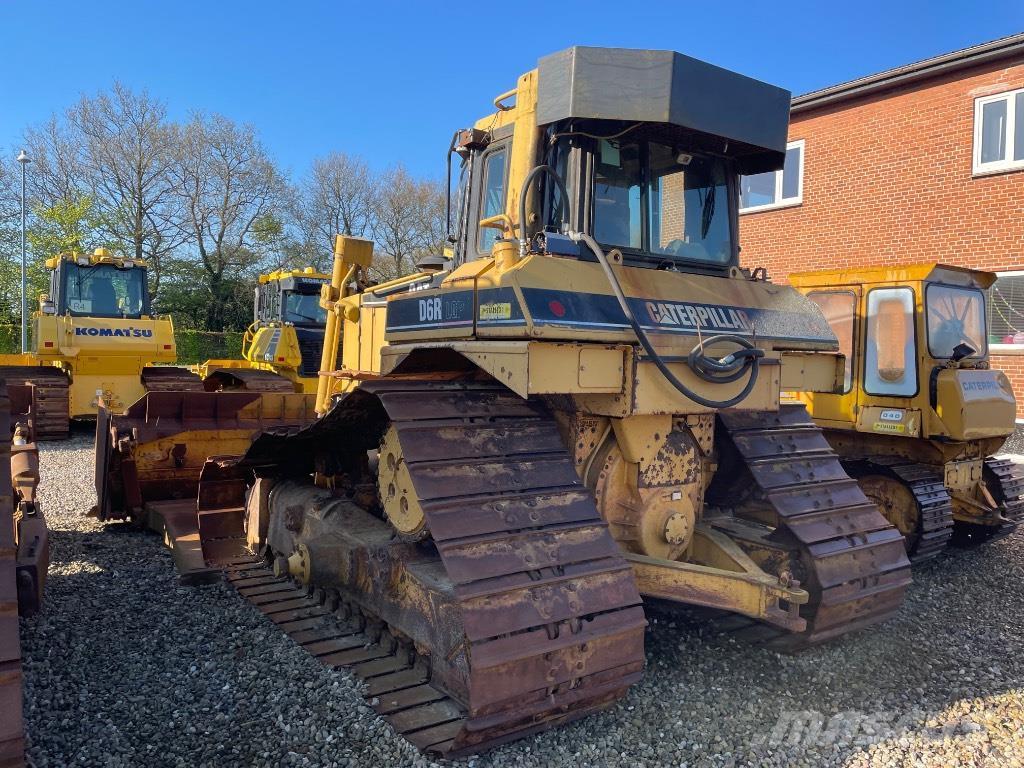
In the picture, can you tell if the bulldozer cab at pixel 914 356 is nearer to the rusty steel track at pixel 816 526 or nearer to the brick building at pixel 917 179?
the rusty steel track at pixel 816 526

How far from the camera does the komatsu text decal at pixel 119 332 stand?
12.6 meters

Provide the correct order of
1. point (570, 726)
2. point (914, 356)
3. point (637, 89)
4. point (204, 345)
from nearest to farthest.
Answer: point (570, 726) → point (637, 89) → point (914, 356) → point (204, 345)

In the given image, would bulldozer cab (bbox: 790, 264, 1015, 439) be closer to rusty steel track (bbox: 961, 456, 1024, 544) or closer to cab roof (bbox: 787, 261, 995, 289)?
cab roof (bbox: 787, 261, 995, 289)

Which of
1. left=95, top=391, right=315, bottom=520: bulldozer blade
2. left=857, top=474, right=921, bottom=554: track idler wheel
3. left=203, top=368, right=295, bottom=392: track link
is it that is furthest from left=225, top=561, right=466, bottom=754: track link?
left=203, top=368, right=295, bottom=392: track link

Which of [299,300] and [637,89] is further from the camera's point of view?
[299,300]

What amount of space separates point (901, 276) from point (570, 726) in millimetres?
4744

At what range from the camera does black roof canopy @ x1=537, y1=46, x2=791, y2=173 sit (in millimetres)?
3559

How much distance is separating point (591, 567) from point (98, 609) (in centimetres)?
314

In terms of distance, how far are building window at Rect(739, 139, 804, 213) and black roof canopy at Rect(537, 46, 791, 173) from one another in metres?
12.0

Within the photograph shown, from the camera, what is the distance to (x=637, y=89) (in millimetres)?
3576

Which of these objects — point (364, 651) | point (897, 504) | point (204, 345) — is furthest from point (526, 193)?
point (204, 345)

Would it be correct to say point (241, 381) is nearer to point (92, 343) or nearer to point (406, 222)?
point (92, 343)

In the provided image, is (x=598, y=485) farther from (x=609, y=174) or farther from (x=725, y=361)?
(x=609, y=174)

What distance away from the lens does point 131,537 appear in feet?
20.4
